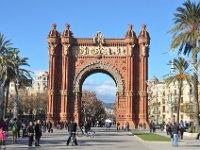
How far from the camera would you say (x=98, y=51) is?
65.9 meters

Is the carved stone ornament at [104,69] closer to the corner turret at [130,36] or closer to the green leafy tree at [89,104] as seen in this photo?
the corner turret at [130,36]

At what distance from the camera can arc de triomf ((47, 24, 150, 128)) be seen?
6456 centimetres

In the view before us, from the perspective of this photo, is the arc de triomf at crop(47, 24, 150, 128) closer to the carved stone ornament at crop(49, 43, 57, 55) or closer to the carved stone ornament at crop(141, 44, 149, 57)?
the carved stone ornament at crop(141, 44, 149, 57)

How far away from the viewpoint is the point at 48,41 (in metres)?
66.1

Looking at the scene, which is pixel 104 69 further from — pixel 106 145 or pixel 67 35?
pixel 106 145

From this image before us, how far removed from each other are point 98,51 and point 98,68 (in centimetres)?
275

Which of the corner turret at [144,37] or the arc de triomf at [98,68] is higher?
the corner turret at [144,37]

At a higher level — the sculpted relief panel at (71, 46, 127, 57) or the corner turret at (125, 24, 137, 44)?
the corner turret at (125, 24, 137, 44)

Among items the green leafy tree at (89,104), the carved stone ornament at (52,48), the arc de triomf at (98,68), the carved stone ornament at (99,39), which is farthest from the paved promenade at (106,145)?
the green leafy tree at (89,104)

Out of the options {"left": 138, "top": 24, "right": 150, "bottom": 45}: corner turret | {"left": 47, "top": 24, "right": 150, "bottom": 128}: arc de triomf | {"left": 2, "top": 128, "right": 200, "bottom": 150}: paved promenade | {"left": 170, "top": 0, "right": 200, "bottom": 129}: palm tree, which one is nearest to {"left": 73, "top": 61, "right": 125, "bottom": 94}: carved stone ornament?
{"left": 47, "top": 24, "right": 150, "bottom": 128}: arc de triomf

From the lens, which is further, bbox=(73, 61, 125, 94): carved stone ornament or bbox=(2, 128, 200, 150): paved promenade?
bbox=(73, 61, 125, 94): carved stone ornament

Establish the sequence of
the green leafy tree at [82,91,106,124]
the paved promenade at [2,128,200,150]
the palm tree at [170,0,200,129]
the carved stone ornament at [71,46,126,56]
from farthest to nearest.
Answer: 1. the green leafy tree at [82,91,106,124]
2. the carved stone ornament at [71,46,126,56]
3. the palm tree at [170,0,200,129]
4. the paved promenade at [2,128,200,150]

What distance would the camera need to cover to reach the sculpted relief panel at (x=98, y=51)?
65.9 m

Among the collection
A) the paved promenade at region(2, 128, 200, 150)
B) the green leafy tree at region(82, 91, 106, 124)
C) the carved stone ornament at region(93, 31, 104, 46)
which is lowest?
the paved promenade at region(2, 128, 200, 150)
